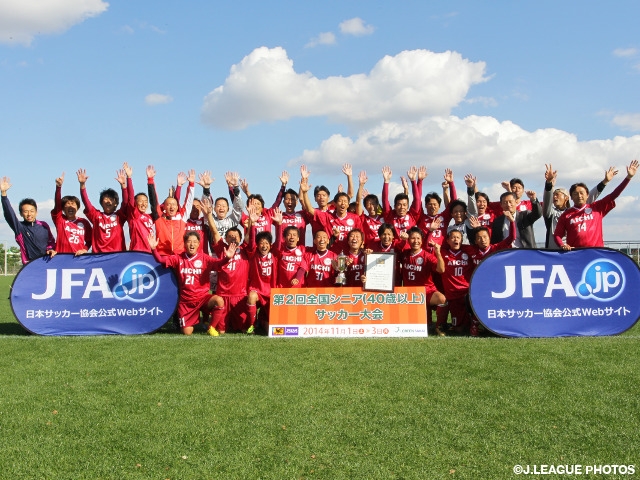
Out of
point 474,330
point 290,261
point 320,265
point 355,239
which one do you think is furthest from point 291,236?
point 474,330

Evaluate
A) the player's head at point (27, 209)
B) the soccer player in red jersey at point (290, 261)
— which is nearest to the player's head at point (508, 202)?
the soccer player in red jersey at point (290, 261)

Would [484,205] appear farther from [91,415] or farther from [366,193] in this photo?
[91,415]

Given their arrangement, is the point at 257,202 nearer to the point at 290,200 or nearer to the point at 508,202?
the point at 290,200

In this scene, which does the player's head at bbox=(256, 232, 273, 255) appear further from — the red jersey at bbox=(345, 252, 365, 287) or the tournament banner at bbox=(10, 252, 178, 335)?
the tournament banner at bbox=(10, 252, 178, 335)

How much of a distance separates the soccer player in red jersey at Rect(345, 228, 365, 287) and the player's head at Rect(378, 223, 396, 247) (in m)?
0.32

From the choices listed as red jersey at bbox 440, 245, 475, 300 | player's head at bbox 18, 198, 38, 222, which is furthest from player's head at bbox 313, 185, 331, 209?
player's head at bbox 18, 198, 38, 222

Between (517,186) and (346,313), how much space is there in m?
3.98

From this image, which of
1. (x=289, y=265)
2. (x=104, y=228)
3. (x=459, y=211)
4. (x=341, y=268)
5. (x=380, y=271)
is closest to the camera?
(x=380, y=271)

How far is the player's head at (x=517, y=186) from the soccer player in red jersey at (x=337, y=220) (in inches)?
109

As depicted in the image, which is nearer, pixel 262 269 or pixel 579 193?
pixel 579 193

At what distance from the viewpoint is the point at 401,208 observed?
9102 millimetres

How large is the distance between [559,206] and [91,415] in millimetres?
7673

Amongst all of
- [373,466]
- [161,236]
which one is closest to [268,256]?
[161,236]

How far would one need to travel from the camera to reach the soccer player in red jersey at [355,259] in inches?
337
